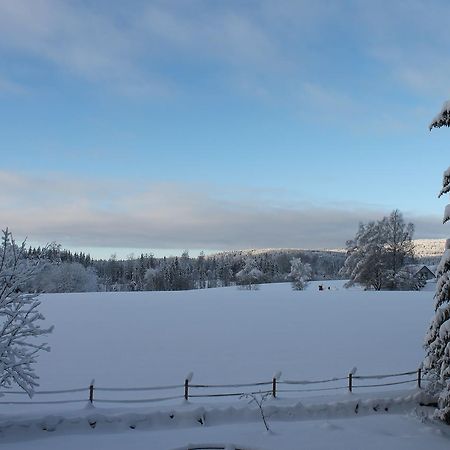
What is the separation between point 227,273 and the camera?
142750mm

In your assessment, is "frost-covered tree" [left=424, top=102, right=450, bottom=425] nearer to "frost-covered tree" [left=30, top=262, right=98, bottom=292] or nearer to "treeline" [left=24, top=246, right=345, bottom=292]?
"treeline" [left=24, top=246, right=345, bottom=292]

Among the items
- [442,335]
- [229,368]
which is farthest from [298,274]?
[442,335]

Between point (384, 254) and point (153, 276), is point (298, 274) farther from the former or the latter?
point (153, 276)

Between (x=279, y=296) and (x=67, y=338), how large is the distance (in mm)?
30251

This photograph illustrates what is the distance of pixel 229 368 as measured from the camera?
20.2m

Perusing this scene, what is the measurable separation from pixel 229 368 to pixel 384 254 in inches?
1717

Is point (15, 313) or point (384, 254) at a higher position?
point (384, 254)

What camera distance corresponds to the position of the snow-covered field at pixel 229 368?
11.9 meters

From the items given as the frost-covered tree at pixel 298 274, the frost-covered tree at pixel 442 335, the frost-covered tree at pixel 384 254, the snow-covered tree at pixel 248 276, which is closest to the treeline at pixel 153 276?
the snow-covered tree at pixel 248 276

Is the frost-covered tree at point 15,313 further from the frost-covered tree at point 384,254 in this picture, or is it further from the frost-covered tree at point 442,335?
the frost-covered tree at point 384,254

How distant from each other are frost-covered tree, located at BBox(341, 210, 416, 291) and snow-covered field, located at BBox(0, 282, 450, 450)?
14465mm

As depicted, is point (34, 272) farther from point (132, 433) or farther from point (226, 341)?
point (226, 341)

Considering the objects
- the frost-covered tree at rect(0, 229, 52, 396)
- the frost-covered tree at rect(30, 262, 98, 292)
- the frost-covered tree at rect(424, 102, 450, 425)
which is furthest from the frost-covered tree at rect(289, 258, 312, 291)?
the frost-covered tree at rect(0, 229, 52, 396)

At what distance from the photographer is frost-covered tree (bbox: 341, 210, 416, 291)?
59.2 m
